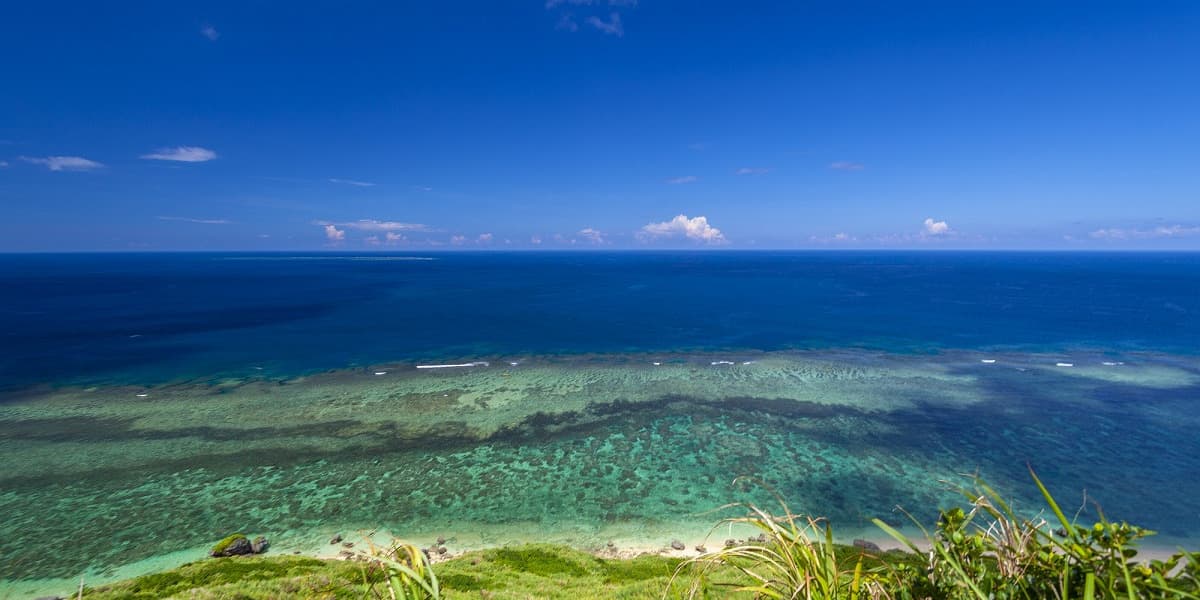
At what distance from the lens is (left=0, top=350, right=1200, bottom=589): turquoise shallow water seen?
78.8 feet

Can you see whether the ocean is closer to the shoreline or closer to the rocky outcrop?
the shoreline

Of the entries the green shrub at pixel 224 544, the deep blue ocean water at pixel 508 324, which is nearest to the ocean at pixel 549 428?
the deep blue ocean water at pixel 508 324

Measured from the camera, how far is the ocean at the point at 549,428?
2431 centimetres

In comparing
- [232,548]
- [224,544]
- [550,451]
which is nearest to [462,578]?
[232,548]

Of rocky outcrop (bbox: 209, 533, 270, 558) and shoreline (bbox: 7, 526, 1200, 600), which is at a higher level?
rocky outcrop (bbox: 209, 533, 270, 558)

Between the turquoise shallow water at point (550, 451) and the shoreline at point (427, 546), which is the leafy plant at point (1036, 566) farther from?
the turquoise shallow water at point (550, 451)

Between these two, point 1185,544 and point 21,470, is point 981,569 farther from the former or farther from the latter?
point 21,470

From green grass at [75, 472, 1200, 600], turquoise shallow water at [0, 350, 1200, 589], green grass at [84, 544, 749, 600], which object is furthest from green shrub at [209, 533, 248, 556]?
green grass at [75, 472, 1200, 600]

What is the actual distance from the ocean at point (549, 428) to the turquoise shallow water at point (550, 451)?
18 cm

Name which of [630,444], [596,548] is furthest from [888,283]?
[596,548]

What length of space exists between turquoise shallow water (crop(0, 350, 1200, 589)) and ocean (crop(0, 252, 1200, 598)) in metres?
0.18

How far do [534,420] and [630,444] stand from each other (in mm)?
8884

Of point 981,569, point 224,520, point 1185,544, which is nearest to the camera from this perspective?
point 981,569

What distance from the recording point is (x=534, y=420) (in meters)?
37.8
